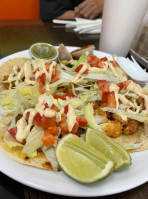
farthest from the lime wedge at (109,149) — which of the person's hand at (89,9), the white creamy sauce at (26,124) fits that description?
the person's hand at (89,9)

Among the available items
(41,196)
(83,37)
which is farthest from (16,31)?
(41,196)

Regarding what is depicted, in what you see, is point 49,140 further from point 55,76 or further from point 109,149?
point 55,76

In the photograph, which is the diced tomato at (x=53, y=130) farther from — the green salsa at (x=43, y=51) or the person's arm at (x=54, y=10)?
the person's arm at (x=54, y=10)

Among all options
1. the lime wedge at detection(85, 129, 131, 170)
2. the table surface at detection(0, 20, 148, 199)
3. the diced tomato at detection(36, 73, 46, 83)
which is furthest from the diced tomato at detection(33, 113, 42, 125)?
the table surface at detection(0, 20, 148, 199)

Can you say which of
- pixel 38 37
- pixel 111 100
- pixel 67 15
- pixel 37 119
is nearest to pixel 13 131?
pixel 37 119

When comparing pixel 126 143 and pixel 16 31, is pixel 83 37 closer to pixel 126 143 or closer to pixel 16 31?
pixel 16 31
